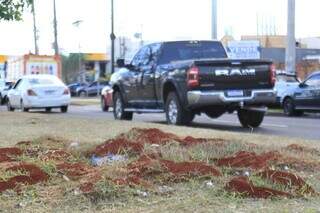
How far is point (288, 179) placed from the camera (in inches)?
239

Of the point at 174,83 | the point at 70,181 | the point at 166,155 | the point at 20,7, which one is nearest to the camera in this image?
the point at 70,181

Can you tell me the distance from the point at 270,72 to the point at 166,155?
7697 millimetres

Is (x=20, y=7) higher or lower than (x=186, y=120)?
higher

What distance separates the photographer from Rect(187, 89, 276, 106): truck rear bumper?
1385cm

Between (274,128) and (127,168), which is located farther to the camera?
(274,128)

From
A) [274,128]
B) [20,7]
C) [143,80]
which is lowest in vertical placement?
[274,128]

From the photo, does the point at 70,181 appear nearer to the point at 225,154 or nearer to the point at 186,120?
the point at 225,154

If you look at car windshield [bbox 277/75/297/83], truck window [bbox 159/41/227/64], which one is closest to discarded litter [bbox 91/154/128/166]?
truck window [bbox 159/41/227/64]

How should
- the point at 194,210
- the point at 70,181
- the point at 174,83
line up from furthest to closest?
the point at 174,83, the point at 70,181, the point at 194,210

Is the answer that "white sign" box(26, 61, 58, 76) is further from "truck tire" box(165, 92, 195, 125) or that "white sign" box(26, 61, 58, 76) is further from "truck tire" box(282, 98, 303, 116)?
"truck tire" box(165, 92, 195, 125)

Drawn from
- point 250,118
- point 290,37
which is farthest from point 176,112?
point 290,37

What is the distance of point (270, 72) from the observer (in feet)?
47.6

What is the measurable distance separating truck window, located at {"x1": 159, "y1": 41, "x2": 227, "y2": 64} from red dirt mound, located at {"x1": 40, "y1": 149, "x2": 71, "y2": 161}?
26.4ft

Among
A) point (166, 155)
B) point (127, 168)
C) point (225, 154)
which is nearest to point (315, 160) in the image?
point (225, 154)
